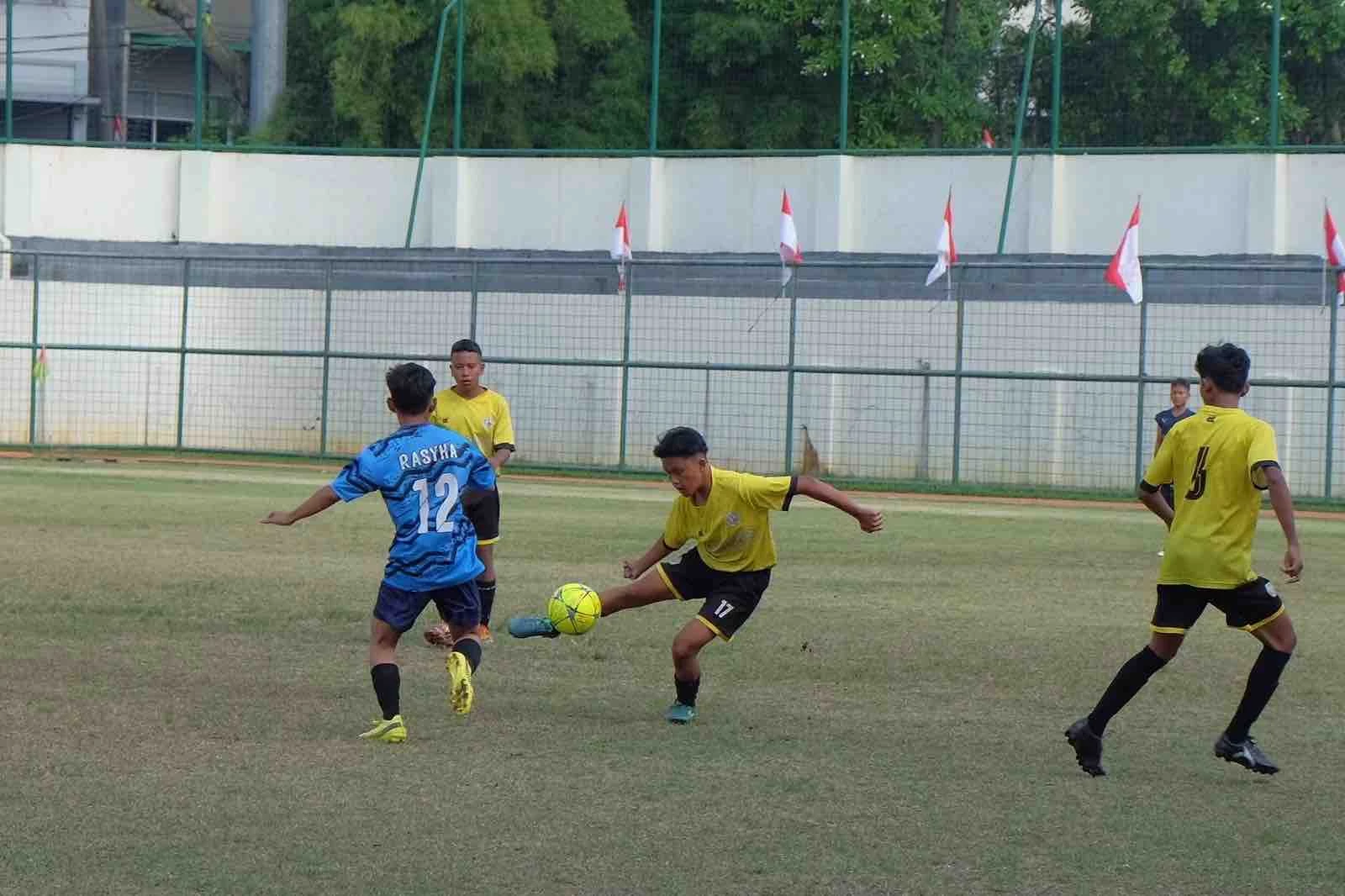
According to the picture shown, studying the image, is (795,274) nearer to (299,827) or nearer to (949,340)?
(949,340)

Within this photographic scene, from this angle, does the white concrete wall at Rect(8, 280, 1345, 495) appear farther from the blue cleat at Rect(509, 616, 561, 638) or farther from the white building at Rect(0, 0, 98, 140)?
the blue cleat at Rect(509, 616, 561, 638)

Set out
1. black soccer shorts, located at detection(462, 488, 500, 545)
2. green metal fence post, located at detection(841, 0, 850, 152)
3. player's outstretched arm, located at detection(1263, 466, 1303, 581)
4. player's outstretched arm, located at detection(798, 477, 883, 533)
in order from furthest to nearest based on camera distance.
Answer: green metal fence post, located at detection(841, 0, 850, 152)
black soccer shorts, located at detection(462, 488, 500, 545)
player's outstretched arm, located at detection(798, 477, 883, 533)
player's outstretched arm, located at detection(1263, 466, 1303, 581)

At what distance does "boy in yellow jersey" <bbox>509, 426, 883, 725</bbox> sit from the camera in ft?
27.6

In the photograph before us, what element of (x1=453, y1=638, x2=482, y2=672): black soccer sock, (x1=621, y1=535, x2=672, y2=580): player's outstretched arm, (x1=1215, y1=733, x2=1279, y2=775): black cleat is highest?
(x1=621, y1=535, x2=672, y2=580): player's outstretched arm

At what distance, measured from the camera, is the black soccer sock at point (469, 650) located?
8227 millimetres

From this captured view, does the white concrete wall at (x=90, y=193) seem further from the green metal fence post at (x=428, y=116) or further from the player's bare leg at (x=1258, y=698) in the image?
the player's bare leg at (x=1258, y=698)

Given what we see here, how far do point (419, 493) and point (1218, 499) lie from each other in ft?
10.9

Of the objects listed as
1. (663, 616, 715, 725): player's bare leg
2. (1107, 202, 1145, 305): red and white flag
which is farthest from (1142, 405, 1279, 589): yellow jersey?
(1107, 202, 1145, 305): red and white flag

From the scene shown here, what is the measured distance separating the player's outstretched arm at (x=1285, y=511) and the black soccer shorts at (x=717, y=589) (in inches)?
→ 93.0

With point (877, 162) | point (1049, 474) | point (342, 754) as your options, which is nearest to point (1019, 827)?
point (342, 754)

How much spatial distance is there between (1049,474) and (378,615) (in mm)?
17866

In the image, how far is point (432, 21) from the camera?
111 ft

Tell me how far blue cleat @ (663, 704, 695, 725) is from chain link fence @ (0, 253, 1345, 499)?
1546 cm

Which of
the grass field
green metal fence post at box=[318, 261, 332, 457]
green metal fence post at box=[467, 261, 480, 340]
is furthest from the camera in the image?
green metal fence post at box=[318, 261, 332, 457]
